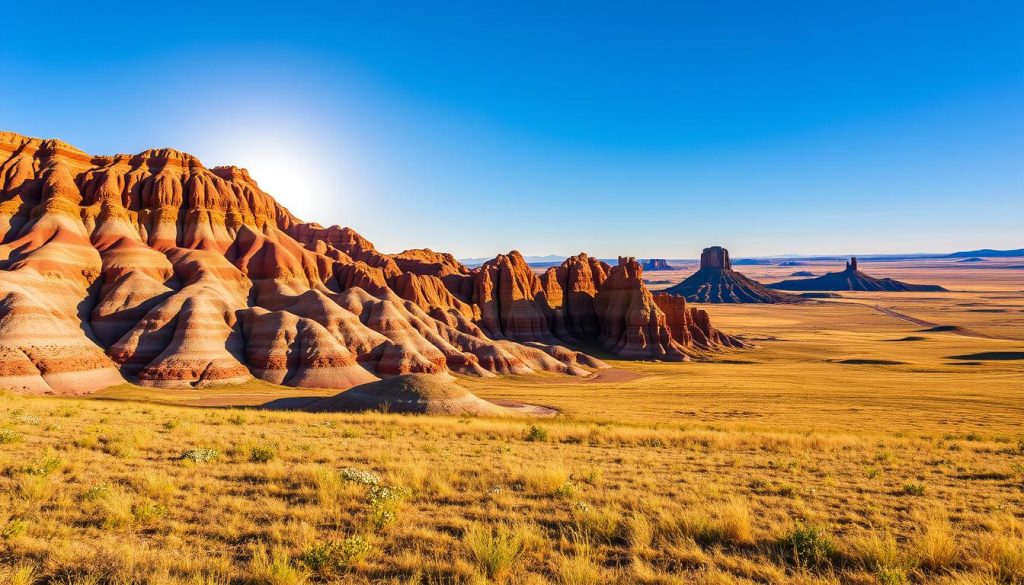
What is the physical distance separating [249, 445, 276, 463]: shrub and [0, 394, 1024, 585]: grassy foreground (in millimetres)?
41

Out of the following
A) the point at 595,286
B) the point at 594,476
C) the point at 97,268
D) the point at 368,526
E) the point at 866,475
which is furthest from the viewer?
the point at 595,286

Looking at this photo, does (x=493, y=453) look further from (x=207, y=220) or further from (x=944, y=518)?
(x=207, y=220)

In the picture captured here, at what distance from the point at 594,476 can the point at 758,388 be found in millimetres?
60009

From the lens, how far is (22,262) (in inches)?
2596

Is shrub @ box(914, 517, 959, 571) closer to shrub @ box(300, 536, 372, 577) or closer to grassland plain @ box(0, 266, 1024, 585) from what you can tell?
grassland plain @ box(0, 266, 1024, 585)

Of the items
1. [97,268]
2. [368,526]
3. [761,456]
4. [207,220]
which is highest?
[207,220]

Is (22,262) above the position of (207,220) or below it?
below

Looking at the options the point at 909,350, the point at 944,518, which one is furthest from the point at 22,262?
the point at 909,350

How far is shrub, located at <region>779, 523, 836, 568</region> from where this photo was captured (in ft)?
28.4

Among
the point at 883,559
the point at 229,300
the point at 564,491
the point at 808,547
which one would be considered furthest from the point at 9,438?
the point at 229,300

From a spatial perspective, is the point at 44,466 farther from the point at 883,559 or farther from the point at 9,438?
the point at 883,559

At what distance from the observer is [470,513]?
1080cm

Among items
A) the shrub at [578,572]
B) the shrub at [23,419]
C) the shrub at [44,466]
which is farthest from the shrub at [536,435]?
the shrub at [23,419]

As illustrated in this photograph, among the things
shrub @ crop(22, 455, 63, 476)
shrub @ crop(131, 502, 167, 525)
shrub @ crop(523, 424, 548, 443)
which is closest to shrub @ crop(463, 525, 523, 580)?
shrub @ crop(131, 502, 167, 525)
